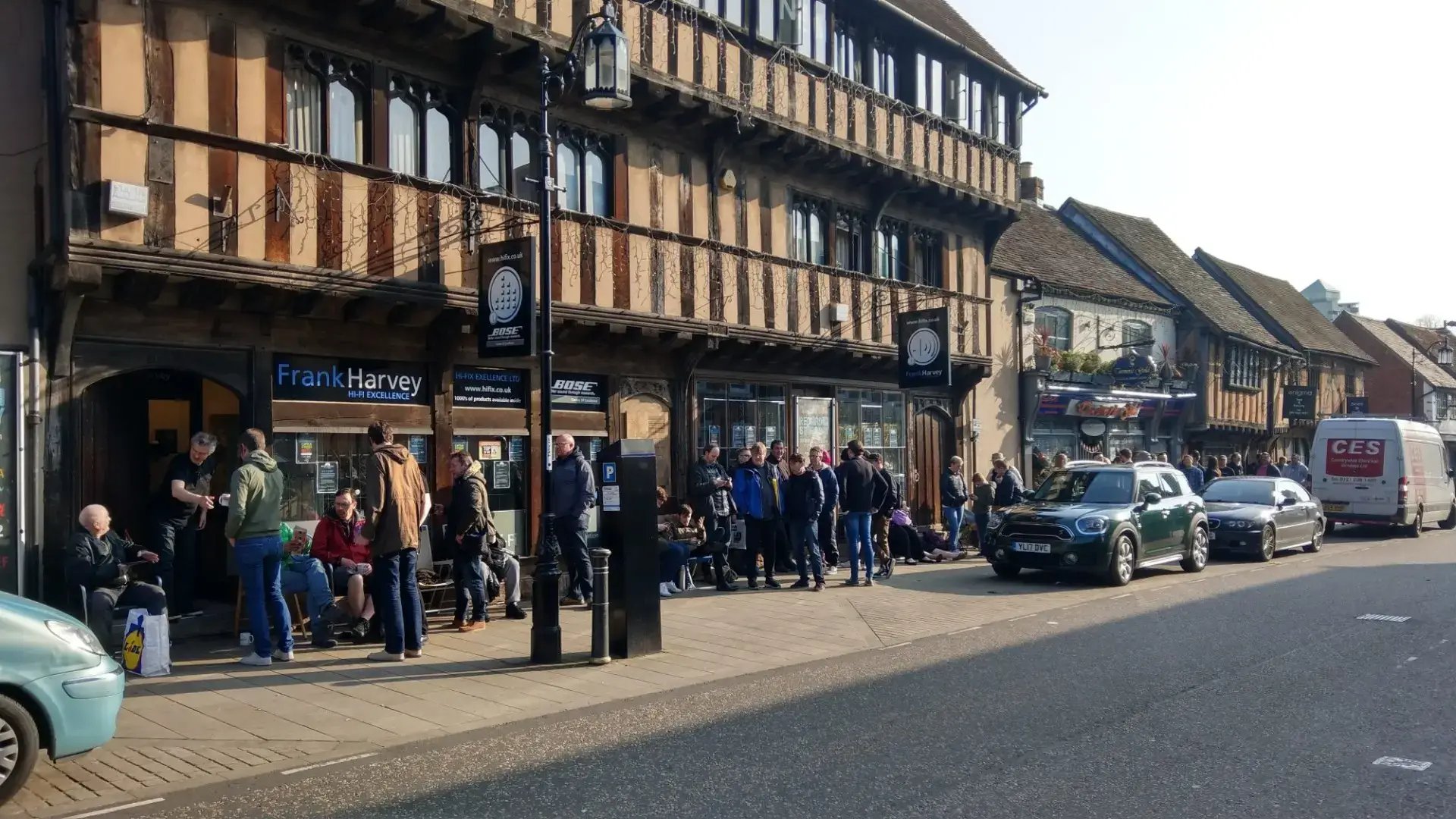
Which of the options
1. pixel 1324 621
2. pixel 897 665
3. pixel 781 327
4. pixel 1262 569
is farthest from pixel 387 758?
pixel 1262 569

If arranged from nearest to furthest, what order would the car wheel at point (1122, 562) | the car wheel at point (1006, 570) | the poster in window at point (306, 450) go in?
1. the poster in window at point (306, 450)
2. the car wheel at point (1122, 562)
3. the car wheel at point (1006, 570)

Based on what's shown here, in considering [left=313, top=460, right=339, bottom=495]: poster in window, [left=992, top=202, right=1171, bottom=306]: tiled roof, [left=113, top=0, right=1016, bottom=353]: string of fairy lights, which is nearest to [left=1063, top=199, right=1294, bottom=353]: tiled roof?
[left=992, top=202, right=1171, bottom=306]: tiled roof

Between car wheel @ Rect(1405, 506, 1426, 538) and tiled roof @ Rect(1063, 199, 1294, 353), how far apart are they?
29.0 feet

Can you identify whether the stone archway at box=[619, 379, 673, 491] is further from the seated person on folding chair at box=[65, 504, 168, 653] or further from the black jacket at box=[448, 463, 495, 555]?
the seated person on folding chair at box=[65, 504, 168, 653]

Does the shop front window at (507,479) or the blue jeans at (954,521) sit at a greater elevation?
the shop front window at (507,479)

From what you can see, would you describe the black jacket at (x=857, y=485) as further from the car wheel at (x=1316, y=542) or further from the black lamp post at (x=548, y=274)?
the car wheel at (x=1316, y=542)

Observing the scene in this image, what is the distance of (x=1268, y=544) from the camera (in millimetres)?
19469

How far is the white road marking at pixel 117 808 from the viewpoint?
570 cm

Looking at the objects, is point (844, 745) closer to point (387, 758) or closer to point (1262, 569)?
point (387, 758)

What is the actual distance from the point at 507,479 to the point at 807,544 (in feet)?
12.5

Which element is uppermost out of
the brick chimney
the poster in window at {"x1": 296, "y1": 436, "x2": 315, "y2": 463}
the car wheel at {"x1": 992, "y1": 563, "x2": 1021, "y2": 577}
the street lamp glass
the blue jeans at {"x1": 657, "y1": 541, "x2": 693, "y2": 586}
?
the brick chimney

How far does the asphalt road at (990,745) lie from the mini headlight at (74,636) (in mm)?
938

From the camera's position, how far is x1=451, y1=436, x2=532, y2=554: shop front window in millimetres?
13500

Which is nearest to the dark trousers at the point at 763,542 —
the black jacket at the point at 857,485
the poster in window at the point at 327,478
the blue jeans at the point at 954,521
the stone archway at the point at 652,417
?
the black jacket at the point at 857,485
